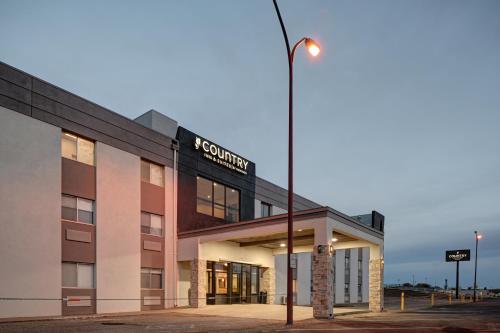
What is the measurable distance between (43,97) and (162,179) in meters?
9.08

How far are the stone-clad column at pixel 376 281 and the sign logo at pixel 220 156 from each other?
1171cm

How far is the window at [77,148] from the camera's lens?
72.5 ft

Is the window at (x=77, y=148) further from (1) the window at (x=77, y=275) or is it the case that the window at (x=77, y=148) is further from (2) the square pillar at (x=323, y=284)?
(2) the square pillar at (x=323, y=284)

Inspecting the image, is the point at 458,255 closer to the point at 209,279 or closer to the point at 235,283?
the point at 235,283

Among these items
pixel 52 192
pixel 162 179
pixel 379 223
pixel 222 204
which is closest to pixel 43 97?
pixel 52 192

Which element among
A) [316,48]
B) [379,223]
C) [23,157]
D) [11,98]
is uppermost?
[316,48]

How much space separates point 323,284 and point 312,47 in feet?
35.7

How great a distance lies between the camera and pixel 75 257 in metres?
21.7

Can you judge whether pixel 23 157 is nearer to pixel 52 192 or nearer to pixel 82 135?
pixel 52 192

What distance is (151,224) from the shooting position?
2661cm

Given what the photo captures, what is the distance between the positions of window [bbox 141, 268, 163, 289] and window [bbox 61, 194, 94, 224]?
492 cm

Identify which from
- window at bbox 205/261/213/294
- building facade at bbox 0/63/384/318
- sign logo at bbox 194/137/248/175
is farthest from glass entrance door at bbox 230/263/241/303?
sign logo at bbox 194/137/248/175

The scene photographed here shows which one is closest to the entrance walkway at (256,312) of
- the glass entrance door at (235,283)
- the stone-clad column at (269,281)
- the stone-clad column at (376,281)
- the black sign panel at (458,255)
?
the stone-clad column at (376,281)

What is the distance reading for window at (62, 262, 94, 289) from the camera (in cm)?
2120
